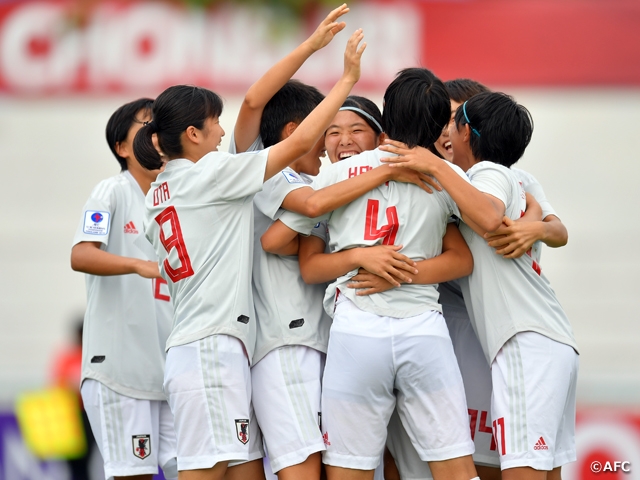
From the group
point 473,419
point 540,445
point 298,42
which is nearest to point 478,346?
point 473,419

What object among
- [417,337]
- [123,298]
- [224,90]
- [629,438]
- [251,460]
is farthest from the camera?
[224,90]

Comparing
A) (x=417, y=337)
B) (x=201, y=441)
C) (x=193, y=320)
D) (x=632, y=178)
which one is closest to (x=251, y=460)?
(x=201, y=441)

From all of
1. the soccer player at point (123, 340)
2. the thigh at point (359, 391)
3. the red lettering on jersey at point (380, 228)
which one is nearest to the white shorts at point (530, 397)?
the thigh at point (359, 391)

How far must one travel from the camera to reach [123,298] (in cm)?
384

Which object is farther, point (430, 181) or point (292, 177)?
point (292, 177)

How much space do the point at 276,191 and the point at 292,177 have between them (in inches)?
3.9

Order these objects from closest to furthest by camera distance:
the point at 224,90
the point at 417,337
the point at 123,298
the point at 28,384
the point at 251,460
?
the point at 417,337 → the point at 251,460 → the point at 123,298 → the point at 28,384 → the point at 224,90

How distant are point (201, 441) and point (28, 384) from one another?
5223 mm

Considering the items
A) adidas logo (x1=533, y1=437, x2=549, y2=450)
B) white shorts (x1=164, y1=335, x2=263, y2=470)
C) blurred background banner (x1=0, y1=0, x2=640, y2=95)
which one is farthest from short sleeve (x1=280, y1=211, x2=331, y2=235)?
blurred background banner (x1=0, y1=0, x2=640, y2=95)

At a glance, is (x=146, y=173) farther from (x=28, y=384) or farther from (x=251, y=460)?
(x=28, y=384)

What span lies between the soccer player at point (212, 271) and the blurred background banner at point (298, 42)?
5.14 m

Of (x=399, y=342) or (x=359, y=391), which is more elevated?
(x=399, y=342)

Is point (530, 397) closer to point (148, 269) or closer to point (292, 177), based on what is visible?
point (292, 177)

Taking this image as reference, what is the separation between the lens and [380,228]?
9.74 ft
